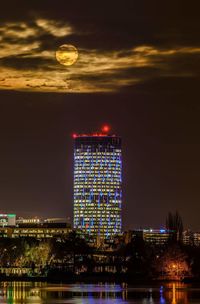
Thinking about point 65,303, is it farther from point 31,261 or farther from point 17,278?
point 31,261

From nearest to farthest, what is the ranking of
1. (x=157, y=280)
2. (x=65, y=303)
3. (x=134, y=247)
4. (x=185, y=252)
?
1. (x=65, y=303)
2. (x=157, y=280)
3. (x=185, y=252)
4. (x=134, y=247)

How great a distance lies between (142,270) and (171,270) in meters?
8.95

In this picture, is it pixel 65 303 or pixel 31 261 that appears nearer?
pixel 65 303

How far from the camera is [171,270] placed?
16888cm

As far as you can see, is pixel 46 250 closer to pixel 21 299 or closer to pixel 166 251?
pixel 166 251

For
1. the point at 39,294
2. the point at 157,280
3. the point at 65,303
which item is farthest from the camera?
the point at 157,280

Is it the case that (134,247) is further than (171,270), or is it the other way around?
(134,247)

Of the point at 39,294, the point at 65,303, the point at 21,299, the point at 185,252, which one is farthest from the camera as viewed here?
the point at 185,252

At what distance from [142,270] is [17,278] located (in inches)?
1016

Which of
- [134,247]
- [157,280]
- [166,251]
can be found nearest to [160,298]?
[157,280]

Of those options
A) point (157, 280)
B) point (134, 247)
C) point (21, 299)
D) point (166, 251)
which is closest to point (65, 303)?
point (21, 299)

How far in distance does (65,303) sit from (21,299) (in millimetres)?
8459

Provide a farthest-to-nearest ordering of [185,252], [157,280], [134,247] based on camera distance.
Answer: [134,247]
[185,252]
[157,280]

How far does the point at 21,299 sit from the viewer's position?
95125mm
